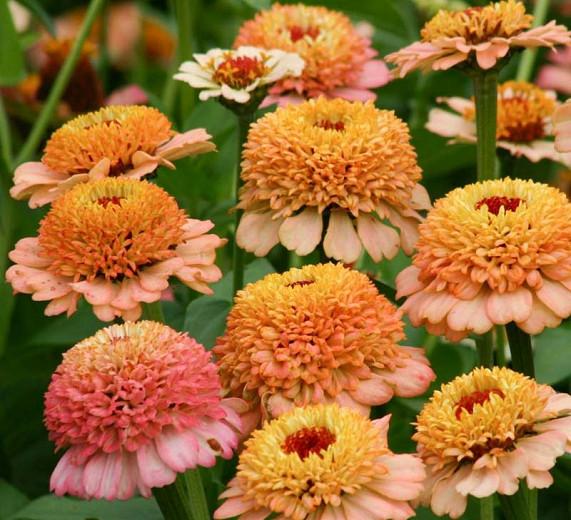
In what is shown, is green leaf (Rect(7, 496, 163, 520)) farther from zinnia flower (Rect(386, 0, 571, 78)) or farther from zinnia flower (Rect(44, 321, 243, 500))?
zinnia flower (Rect(386, 0, 571, 78))

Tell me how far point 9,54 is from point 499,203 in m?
0.57

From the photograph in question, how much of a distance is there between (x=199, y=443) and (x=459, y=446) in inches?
4.9

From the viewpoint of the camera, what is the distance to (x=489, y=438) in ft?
2.12

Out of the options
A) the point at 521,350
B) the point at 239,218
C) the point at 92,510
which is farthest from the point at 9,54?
the point at 521,350

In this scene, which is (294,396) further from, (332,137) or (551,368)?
(551,368)

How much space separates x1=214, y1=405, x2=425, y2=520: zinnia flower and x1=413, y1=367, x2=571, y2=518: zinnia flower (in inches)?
0.9

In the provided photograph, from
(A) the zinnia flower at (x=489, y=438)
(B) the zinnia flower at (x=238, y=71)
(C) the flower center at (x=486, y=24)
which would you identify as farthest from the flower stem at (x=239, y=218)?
(A) the zinnia flower at (x=489, y=438)

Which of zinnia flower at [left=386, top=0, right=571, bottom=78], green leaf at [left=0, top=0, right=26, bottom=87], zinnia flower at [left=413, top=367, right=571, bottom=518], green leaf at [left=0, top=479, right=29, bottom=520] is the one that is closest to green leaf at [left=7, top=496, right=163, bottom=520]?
green leaf at [left=0, top=479, right=29, bottom=520]

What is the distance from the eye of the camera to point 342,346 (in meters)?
0.71

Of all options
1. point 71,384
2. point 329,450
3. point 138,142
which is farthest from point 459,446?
point 138,142

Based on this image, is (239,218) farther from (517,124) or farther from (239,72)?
(517,124)

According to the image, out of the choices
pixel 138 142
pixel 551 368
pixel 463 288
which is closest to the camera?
pixel 463 288

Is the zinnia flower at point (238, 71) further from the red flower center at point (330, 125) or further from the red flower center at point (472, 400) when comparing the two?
the red flower center at point (472, 400)

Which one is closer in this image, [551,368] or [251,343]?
Answer: [251,343]
